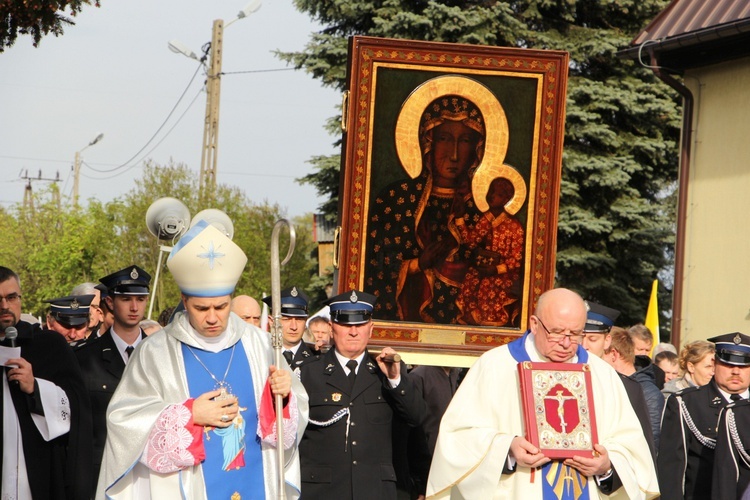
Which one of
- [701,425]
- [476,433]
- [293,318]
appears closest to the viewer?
[476,433]

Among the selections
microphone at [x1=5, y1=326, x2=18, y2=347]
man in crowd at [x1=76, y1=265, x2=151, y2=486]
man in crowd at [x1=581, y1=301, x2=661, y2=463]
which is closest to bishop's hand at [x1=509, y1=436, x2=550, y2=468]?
man in crowd at [x1=581, y1=301, x2=661, y2=463]

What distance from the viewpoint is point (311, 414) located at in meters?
8.24

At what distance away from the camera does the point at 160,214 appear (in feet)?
41.6

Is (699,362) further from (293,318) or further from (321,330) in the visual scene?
(321,330)

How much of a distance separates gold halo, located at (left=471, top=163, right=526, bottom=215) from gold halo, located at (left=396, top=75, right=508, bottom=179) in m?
0.20

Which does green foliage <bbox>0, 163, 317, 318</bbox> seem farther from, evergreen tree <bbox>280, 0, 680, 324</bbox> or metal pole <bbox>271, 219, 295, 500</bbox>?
metal pole <bbox>271, 219, 295, 500</bbox>

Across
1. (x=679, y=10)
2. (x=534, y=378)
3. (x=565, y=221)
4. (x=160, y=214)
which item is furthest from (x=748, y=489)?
(x=565, y=221)

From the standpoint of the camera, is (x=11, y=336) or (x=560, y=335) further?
(x=11, y=336)

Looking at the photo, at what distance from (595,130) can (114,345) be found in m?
15.4

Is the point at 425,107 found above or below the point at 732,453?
above

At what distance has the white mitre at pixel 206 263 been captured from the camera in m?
6.71

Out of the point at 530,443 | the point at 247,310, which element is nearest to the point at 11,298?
the point at 247,310

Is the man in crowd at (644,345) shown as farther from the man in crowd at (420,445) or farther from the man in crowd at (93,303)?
the man in crowd at (93,303)

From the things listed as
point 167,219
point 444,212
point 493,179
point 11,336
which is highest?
point 493,179
